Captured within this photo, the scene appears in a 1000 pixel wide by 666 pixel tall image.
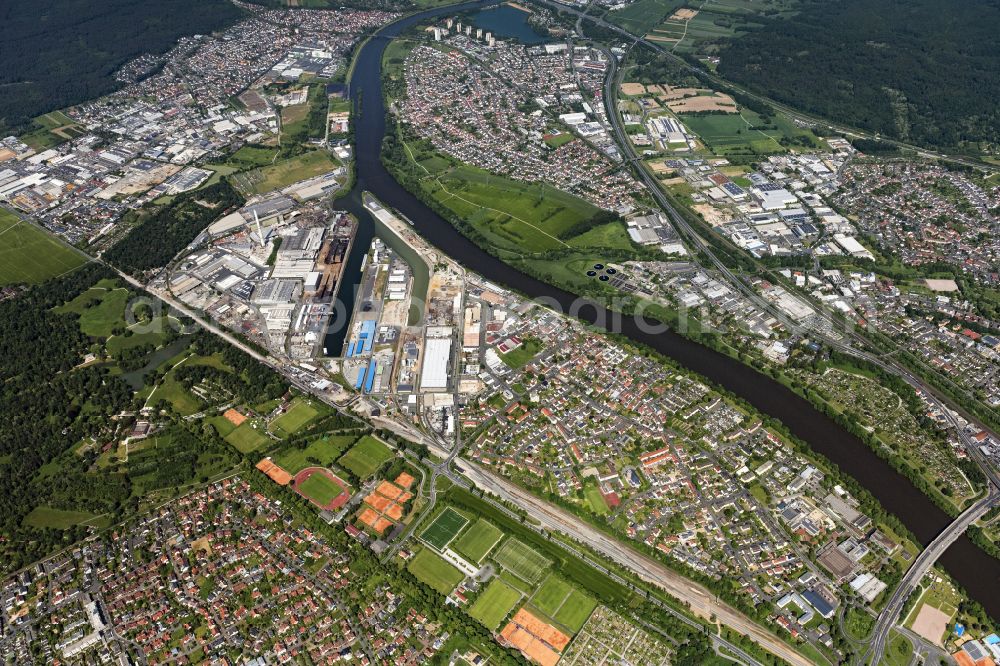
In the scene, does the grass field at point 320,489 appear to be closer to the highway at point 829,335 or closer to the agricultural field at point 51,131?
the highway at point 829,335

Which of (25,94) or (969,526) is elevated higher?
(969,526)

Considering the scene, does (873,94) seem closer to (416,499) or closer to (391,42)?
(391,42)

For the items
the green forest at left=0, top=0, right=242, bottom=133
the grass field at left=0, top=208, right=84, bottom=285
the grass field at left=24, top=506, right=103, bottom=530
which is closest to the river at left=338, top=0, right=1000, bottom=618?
the grass field at left=24, top=506, right=103, bottom=530

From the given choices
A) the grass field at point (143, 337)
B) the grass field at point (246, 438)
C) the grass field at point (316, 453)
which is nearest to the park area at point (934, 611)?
the grass field at point (316, 453)

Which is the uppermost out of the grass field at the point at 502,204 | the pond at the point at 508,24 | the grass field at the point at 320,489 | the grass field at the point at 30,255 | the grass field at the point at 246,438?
the pond at the point at 508,24

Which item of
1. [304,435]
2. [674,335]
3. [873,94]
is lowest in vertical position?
[304,435]

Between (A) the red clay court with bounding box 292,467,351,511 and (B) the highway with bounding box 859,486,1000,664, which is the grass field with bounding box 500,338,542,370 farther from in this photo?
(B) the highway with bounding box 859,486,1000,664

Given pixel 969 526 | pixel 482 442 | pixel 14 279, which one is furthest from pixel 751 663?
pixel 14 279
